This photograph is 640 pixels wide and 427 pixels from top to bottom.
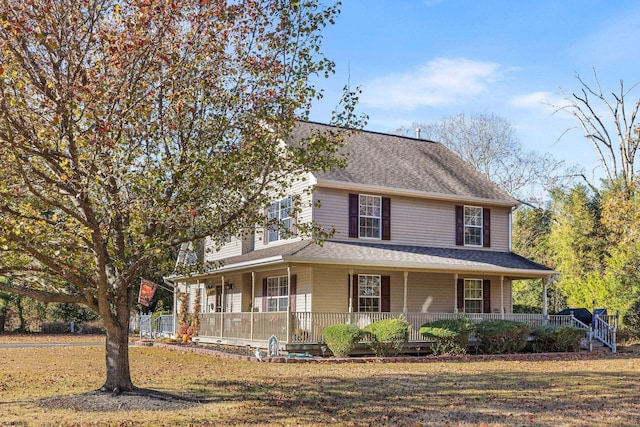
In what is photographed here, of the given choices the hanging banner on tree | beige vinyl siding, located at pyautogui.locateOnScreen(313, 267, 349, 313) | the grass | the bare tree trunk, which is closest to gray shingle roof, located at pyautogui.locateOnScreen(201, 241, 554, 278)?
beige vinyl siding, located at pyautogui.locateOnScreen(313, 267, 349, 313)

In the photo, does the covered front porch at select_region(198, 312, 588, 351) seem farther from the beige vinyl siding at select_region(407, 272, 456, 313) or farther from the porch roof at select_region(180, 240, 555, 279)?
the beige vinyl siding at select_region(407, 272, 456, 313)

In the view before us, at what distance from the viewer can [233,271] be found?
2569cm

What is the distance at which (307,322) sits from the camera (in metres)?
21.4

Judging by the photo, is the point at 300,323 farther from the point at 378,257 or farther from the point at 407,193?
the point at 407,193

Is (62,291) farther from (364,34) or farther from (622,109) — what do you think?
(622,109)

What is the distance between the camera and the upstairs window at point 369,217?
23.9 metres

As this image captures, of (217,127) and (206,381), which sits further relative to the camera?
(206,381)

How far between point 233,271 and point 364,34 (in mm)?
14576

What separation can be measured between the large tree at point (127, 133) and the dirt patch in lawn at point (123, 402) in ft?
1.16

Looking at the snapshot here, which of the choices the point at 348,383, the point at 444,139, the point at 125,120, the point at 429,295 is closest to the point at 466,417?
the point at 348,383

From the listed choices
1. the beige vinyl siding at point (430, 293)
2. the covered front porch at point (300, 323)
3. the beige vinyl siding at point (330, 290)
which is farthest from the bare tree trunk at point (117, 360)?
the beige vinyl siding at point (430, 293)

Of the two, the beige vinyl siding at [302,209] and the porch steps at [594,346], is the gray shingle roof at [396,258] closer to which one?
the beige vinyl siding at [302,209]

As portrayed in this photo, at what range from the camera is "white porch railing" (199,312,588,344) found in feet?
69.7

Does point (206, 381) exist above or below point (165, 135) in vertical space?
below
